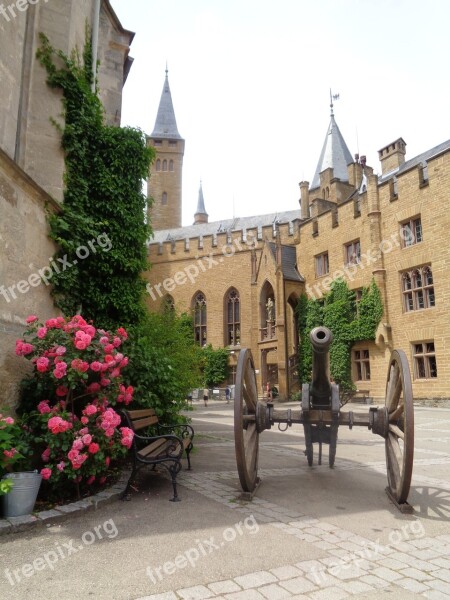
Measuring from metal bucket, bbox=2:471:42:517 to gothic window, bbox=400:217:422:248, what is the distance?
1934cm

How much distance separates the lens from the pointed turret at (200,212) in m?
69.7

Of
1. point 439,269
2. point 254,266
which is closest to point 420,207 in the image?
point 439,269

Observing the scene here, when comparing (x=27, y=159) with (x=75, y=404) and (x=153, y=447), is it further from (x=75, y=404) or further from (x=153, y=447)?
(x=153, y=447)

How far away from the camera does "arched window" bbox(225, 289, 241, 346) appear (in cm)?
3559

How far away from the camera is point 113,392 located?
17.2 ft

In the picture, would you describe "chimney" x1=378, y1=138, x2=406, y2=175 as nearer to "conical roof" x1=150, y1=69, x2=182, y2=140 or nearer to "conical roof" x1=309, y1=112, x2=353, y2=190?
"conical roof" x1=309, y1=112, x2=353, y2=190

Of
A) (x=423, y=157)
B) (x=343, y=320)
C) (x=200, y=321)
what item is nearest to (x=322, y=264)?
(x=343, y=320)

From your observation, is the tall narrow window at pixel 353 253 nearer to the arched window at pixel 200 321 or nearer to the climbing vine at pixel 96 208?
the arched window at pixel 200 321

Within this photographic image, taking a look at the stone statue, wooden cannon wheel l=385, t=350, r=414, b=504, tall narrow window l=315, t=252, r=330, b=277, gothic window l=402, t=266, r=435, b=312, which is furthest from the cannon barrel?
the stone statue

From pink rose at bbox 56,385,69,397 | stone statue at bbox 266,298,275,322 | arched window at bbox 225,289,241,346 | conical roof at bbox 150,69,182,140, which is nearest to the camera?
pink rose at bbox 56,385,69,397

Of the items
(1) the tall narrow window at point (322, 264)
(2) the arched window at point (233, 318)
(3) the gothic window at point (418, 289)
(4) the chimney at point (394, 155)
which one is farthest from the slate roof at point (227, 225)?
(3) the gothic window at point (418, 289)

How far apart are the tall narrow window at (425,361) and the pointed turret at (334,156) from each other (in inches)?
767

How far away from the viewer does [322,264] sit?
85.5 ft

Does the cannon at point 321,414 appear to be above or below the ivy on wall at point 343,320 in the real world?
below
